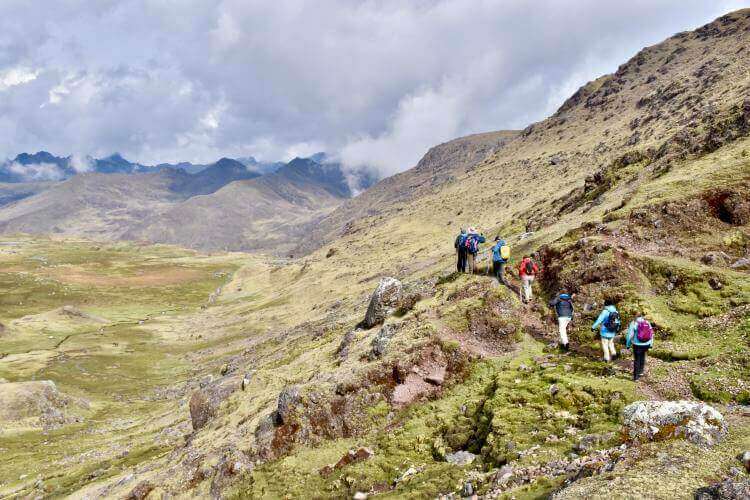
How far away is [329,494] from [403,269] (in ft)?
274

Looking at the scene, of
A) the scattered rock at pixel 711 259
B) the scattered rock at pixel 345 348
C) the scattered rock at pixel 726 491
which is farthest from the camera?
the scattered rock at pixel 345 348

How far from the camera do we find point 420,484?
16.8 metres

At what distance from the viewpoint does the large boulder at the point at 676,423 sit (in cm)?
1268

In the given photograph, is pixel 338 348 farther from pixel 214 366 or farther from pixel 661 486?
pixel 214 366

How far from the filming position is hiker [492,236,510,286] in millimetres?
28688

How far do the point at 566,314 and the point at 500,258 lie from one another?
6.59 meters

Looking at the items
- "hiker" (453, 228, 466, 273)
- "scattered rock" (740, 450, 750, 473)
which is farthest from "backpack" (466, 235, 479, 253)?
"scattered rock" (740, 450, 750, 473)

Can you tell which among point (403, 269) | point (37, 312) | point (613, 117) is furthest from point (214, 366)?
point (613, 117)

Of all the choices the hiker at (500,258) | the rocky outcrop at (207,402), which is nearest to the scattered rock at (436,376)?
the hiker at (500,258)

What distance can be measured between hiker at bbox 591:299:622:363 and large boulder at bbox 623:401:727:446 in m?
5.79

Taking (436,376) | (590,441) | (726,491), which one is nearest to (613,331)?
(590,441)

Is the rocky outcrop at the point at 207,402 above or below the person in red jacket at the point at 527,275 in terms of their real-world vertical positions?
below

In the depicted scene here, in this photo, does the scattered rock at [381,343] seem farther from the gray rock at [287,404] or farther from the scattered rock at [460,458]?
the scattered rock at [460,458]

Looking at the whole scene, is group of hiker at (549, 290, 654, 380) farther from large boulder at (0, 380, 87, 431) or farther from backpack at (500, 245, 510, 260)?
large boulder at (0, 380, 87, 431)
